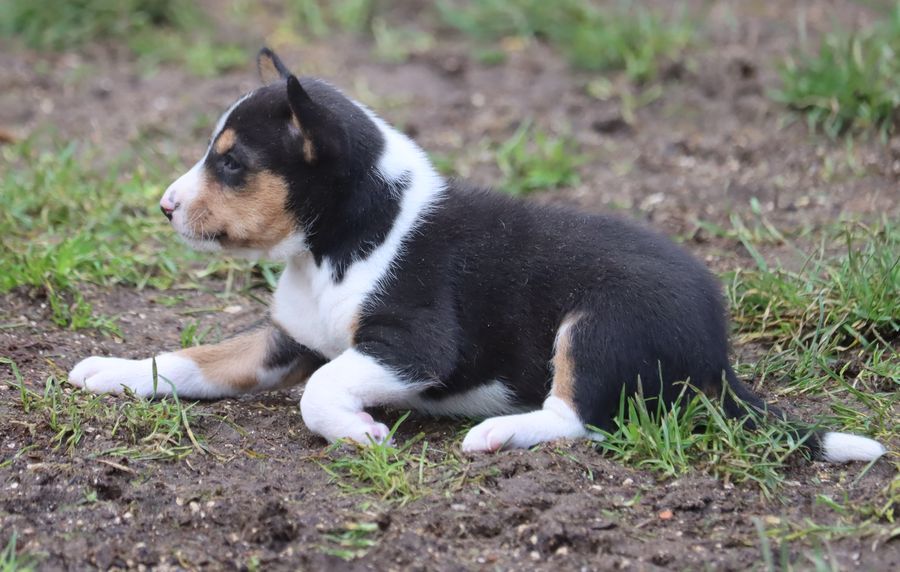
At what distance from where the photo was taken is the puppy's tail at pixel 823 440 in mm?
4801

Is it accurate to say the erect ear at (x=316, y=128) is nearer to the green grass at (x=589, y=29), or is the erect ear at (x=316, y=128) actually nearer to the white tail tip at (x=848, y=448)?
the white tail tip at (x=848, y=448)

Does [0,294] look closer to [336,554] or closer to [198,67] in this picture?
[336,554]

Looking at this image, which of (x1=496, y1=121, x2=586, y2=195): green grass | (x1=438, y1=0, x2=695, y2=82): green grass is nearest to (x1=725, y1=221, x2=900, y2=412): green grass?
(x1=496, y1=121, x2=586, y2=195): green grass

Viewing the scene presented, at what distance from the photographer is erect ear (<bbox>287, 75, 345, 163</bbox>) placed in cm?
491

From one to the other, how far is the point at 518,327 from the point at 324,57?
5.55 meters

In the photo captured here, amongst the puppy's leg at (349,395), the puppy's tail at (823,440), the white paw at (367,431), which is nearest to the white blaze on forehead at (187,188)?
the puppy's leg at (349,395)

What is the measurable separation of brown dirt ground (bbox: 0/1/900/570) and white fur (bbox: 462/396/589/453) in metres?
0.09

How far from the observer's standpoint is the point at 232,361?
5527 mm

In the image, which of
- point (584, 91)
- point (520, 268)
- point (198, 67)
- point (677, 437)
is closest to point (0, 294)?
point (520, 268)

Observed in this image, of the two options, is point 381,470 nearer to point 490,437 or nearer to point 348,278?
point 490,437

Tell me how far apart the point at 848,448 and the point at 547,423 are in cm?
112

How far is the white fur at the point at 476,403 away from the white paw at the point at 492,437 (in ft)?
1.09

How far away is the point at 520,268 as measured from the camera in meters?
5.12

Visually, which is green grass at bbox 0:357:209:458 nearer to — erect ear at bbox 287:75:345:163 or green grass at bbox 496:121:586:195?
erect ear at bbox 287:75:345:163
